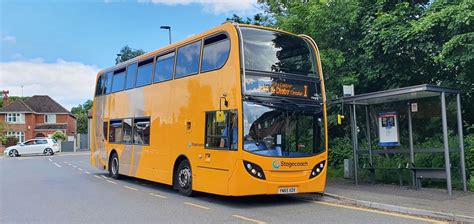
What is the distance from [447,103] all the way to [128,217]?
27.8ft

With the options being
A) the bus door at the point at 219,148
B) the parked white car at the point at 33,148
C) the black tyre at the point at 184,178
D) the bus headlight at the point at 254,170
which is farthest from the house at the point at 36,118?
the bus headlight at the point at 254,170

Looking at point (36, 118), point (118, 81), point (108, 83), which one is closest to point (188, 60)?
point (118, 81)

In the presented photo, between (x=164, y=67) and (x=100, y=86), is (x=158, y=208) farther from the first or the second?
(x=100, y=86)

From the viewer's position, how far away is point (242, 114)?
31.7ft

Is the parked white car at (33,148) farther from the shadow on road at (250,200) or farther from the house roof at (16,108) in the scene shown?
the shadow on road at (250,200)

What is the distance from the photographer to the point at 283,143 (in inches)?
398

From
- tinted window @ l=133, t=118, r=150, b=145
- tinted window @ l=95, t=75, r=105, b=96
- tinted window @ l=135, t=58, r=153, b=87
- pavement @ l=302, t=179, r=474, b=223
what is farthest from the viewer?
tinted window @ l=95, t=75, r=105, b=96

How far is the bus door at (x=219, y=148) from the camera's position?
9.79m

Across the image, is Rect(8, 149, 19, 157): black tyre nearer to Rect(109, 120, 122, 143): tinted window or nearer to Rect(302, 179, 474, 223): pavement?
Rect(109, 120, 122, 143): tinted window

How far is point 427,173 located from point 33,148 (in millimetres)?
38012

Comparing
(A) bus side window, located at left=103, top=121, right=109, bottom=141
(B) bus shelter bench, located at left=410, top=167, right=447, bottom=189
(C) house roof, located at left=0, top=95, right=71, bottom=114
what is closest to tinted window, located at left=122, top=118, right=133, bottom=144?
(A) bus side window, located at left=103, top=121, right=109, bottom=141

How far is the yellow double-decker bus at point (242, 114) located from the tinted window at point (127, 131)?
2475 mm

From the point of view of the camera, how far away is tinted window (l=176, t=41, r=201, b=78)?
11.6 m

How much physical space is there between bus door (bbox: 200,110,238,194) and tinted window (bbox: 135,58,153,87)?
4.13 meters
